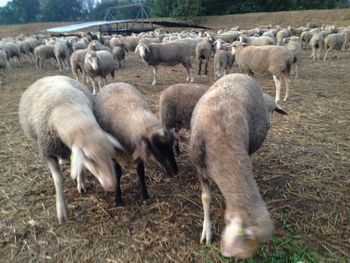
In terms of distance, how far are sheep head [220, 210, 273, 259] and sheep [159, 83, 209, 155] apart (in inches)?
92.3

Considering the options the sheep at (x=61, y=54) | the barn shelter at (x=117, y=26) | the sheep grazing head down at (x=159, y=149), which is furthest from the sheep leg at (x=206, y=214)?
the barn shelter at (x=117, y=26)

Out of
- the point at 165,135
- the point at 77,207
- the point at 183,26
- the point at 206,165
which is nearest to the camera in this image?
the point at 206,165

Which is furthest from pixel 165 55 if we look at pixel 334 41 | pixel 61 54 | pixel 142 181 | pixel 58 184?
pixel 334 41

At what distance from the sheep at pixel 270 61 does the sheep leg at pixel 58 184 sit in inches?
218

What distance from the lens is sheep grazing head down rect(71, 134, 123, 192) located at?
2590 mm

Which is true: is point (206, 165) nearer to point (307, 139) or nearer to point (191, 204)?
point (191, 204)

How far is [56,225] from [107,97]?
5.22 feet

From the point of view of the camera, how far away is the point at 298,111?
21.5ft

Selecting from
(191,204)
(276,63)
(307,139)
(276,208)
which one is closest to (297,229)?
(276,208)

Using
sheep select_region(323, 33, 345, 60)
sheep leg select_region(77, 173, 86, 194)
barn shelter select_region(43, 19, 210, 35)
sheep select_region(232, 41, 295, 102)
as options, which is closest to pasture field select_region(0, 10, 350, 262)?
sheep leg select_region(77, 173, 86, 194)

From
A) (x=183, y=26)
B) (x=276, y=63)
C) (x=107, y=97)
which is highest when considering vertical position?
(x=107, y=97)

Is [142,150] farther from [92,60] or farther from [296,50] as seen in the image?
[296,50]

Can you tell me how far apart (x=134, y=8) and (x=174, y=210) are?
7355cm

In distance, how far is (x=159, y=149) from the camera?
3.04m
